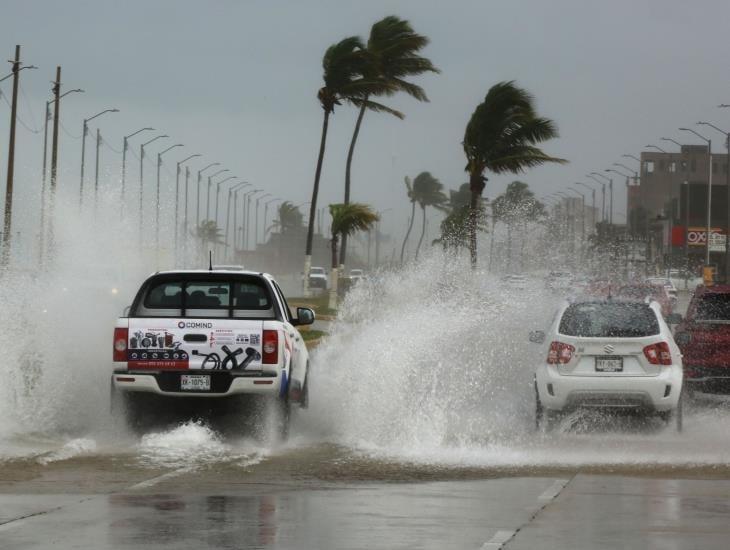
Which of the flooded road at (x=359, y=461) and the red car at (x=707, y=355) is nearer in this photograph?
the flooded road at (x=359, y=461)

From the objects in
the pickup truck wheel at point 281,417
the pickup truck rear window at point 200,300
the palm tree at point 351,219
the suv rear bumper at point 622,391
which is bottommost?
the pickup truck wheel at point 281,417

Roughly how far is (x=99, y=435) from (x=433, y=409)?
4.13m

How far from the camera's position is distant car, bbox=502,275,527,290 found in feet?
167

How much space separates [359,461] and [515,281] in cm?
3895

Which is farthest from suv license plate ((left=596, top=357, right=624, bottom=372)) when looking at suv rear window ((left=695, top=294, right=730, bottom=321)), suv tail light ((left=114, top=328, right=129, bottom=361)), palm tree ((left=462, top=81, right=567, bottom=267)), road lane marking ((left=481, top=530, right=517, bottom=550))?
palm tree ((left=462, top=81, right=567, bottom=267))

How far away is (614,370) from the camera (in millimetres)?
16953

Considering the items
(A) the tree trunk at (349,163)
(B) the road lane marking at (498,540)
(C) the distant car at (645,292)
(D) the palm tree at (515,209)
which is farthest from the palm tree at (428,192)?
(B) the road lane marking at (498,540)

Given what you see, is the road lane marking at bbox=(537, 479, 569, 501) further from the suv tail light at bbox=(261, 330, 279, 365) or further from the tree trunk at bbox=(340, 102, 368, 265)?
the tree trunk at bbox=(340, 102, 368, 265)

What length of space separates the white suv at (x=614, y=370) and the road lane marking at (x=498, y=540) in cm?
702

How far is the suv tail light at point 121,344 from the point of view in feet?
51.1

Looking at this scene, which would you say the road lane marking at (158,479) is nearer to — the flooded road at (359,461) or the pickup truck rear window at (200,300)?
the flooded road at (359,461)

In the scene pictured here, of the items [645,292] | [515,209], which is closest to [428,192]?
[515,209]

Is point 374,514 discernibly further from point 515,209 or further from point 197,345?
point 515,209

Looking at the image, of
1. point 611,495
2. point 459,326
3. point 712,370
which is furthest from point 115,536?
point 459,326
